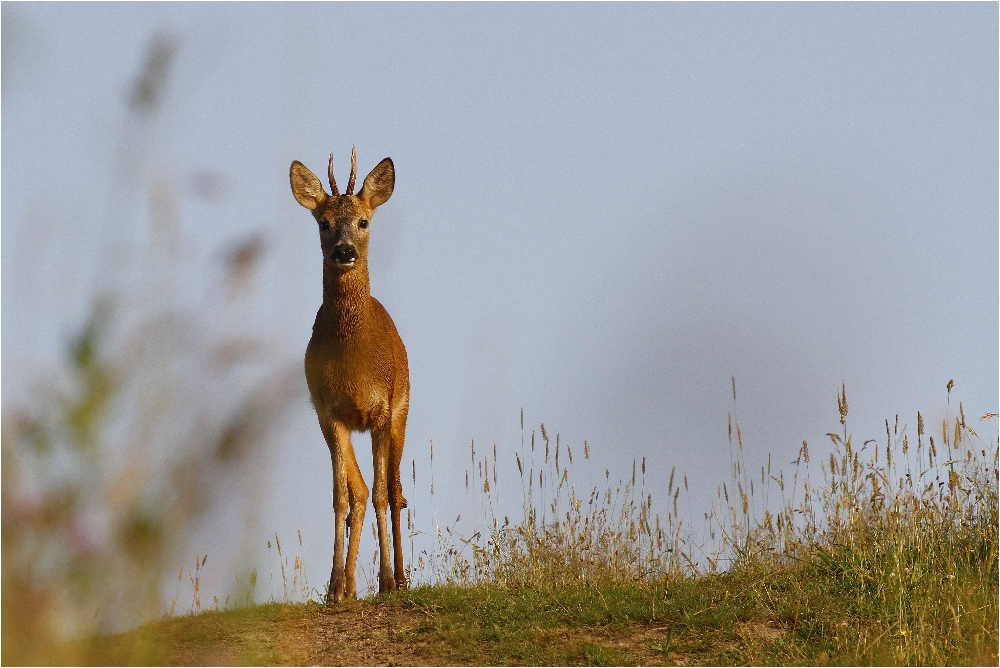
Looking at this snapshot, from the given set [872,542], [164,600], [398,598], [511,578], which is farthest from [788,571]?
[164,600]

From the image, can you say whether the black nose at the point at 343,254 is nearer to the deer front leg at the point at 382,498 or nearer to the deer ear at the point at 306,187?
the deer ear at the point at 306,187

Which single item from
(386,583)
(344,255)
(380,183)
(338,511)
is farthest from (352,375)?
(380,183)

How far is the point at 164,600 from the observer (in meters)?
2.30

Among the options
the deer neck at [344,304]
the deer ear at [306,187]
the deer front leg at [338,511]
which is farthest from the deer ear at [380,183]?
the deer front leg at [338,511]

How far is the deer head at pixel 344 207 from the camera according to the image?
8.54 meters

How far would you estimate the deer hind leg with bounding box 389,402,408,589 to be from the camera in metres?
8.94

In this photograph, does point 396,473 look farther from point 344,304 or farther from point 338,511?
point 344,304

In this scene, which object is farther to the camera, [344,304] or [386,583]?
[344,304]

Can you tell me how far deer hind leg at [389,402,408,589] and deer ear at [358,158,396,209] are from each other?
1613 millimetres

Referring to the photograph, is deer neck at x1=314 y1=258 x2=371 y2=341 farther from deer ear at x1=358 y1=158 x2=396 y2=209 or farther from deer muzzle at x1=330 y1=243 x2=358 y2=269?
deer ear at x1=358 y1=158 x2=396 y2=209

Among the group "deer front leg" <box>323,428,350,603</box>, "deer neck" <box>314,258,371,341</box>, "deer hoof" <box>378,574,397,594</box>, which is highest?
"deer neck" <box>314,258,371,341</box>

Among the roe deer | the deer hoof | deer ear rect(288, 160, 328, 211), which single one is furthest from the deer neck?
the deer hoof

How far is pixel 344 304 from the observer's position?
28.7 feet

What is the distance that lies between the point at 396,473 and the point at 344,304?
1394 mm
